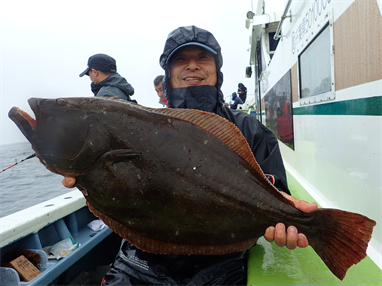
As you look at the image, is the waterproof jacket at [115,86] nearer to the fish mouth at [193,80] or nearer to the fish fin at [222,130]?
the fish mouth at [193,80]

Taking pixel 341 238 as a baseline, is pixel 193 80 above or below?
above

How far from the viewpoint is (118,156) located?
1.45 m

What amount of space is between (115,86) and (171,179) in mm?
2844

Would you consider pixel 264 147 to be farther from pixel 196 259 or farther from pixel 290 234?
pixel 196 259

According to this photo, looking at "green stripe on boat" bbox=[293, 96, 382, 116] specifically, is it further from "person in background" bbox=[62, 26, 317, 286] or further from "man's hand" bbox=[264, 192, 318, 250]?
"man's hand" bbox=[264, 192, 318, 250]

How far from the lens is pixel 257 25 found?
888 centimetres

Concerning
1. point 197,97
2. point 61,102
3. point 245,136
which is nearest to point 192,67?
point 197,97

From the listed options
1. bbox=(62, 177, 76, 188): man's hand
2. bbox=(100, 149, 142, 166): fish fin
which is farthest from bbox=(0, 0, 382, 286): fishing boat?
bbox=(62, 177, 76, 188): man's hand

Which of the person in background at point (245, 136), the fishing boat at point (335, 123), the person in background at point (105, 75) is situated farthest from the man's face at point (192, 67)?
the person in background at point (105, 75)

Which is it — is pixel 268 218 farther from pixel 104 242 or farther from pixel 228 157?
pixel 104 242

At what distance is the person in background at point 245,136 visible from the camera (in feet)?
6.34

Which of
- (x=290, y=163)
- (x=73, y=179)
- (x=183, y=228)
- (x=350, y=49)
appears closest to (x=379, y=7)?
(x=350, y=49)

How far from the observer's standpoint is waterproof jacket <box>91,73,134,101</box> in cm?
376

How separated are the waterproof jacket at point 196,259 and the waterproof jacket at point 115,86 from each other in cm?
150
